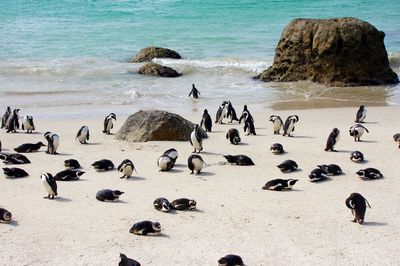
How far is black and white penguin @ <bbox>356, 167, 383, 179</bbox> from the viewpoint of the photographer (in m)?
11.7

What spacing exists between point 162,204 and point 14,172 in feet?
10.6

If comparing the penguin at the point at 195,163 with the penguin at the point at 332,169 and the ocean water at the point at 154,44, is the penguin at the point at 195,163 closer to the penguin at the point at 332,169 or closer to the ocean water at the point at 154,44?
the penguin at the point at 332,169

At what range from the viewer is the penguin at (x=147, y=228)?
9266mm

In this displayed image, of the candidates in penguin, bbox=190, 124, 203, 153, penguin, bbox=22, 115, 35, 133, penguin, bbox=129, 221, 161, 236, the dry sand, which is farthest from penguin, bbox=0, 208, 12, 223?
penguin, bbox=22, 115, 35, 133

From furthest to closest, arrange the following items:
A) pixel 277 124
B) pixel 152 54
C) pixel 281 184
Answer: pixel 152 54 → pixel 277 124 → pixel 281 184

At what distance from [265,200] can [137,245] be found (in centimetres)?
255

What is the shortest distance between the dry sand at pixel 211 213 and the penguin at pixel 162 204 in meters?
0.08

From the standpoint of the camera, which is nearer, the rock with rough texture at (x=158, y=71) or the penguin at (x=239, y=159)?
the penguin at (x=239, y=159)

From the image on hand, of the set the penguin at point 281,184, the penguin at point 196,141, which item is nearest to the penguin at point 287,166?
the penguin at point 281,184

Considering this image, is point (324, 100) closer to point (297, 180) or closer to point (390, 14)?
point (297, 180)

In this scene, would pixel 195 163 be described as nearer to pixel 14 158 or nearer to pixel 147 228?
pixel 147 228

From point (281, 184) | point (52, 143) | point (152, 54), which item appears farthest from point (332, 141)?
point (152, 54)

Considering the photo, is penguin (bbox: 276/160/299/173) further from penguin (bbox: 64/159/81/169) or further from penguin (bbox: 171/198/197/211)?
penguin (bbox: 64/159/81/169)

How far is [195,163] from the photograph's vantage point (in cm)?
1226
